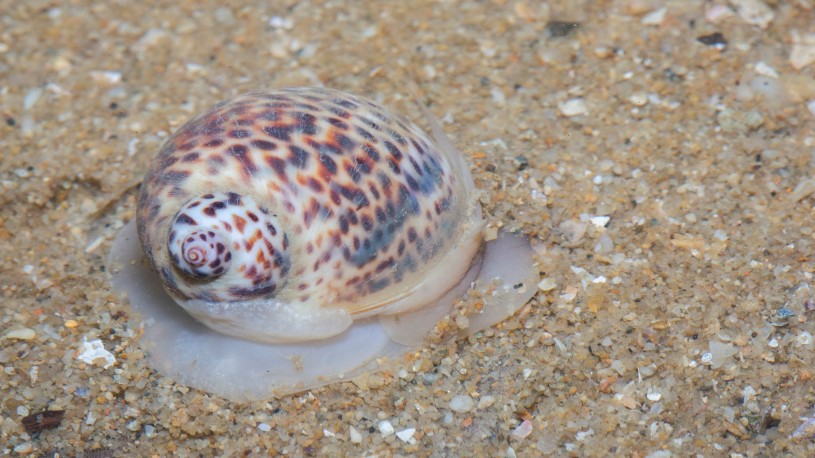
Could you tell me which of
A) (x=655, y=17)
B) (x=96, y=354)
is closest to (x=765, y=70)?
(x=655, y=17)

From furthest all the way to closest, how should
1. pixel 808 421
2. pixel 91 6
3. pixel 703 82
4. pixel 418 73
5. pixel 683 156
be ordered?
pixel 91 6, pixel 418 73, pixel 703 82, pixel 683 156, pixel 808 421

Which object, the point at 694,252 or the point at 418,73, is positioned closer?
the point at 694,252

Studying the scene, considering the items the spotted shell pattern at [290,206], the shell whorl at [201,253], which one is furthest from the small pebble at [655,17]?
the shell whorl at [201,253]

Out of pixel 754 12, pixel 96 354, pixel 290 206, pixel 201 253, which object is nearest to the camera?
pixel 201 253

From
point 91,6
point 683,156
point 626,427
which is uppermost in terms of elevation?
point 91,6

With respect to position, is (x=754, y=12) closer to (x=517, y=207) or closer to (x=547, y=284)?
(x=517, y=207)

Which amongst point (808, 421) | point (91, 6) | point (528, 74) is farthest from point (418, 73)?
point (808, 421)

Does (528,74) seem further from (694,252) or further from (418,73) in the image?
(694,252)

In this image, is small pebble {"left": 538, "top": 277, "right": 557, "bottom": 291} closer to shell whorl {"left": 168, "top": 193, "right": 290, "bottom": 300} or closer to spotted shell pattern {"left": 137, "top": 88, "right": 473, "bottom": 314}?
spotted shell pattern {"left": 137, "top": 88, "right": 473, "bottom": 314}
